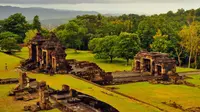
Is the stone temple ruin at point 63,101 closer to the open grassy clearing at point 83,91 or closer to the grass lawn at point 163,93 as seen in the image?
the open grassy clearing at point 83,91

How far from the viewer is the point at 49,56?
154 feet

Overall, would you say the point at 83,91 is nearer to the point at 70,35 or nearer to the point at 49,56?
the point at 49,56

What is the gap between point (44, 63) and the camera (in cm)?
4841

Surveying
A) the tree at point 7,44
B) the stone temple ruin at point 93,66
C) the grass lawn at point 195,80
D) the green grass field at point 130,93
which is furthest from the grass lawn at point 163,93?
the tree at point 7,44

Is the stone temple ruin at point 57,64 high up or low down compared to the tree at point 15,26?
down

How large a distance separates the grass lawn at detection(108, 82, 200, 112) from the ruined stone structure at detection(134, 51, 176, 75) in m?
4.35

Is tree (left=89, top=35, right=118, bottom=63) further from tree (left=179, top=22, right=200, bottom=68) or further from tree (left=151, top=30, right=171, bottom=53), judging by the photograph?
tree (left=179, top=22, right=200, bottom=68)

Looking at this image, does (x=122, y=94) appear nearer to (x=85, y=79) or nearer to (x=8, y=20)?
(x=85, y=79)

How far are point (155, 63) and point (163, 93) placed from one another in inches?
386

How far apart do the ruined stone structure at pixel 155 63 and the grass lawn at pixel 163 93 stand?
435 cm

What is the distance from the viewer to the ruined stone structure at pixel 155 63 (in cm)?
4466

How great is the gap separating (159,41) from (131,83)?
23.3m

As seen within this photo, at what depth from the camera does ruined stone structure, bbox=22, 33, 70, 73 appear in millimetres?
45753

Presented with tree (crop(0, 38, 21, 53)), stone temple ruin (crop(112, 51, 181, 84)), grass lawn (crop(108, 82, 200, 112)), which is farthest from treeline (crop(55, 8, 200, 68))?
grass lawn (crop(108, 82, 200, 112))
